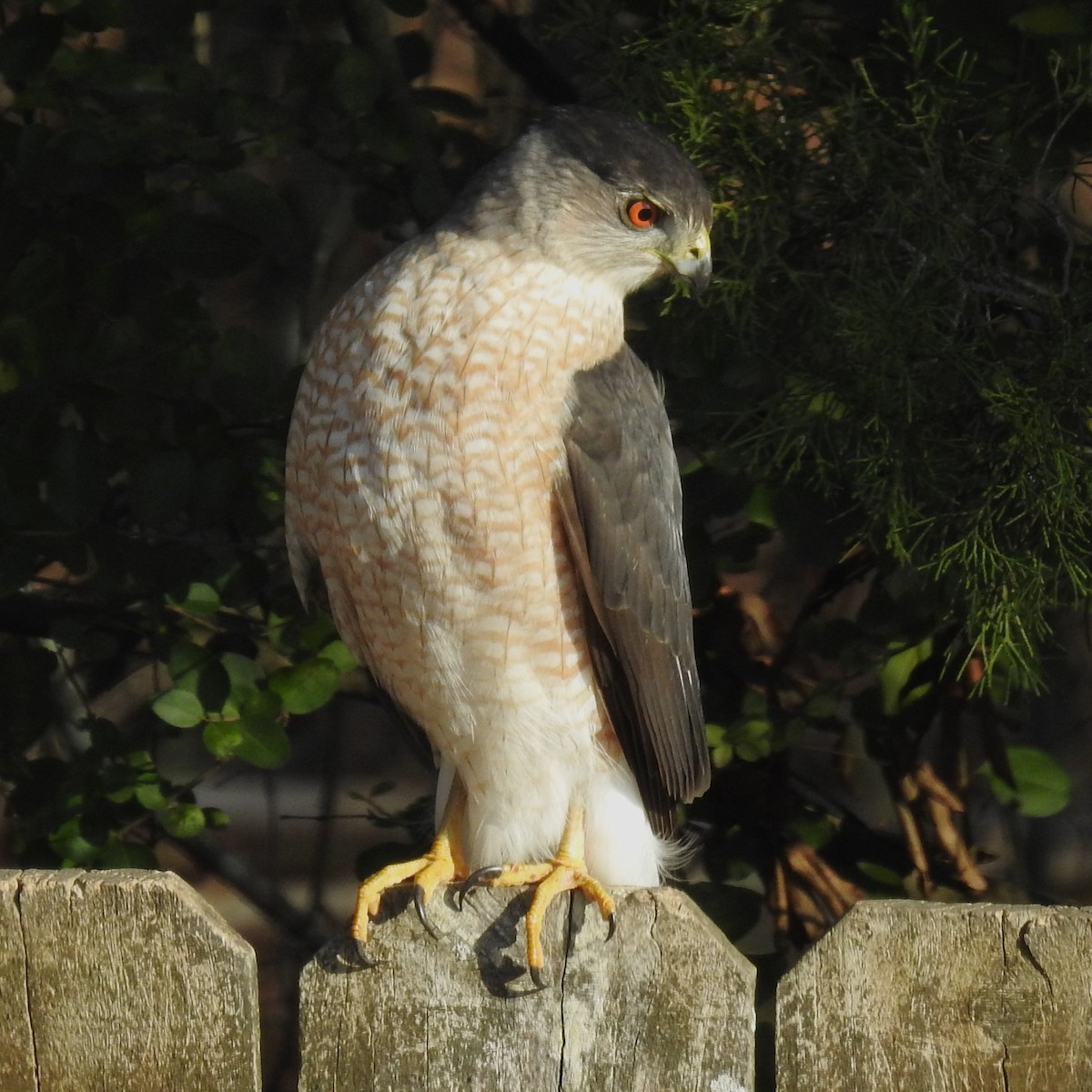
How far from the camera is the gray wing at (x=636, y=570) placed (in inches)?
84.3

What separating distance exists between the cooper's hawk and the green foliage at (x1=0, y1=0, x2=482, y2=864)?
26 cm

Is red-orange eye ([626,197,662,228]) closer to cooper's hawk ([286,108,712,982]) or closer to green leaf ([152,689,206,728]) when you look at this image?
cooper's hawk ([286,108,712,982])

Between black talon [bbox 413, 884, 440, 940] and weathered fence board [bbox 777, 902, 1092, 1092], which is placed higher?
weathered fence board [bbox 777, 902, 1092, 1092]

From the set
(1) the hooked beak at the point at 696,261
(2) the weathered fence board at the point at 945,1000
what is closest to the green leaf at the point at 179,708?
(1) the hooked beak at the point at 696,261

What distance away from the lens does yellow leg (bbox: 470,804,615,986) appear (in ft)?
5.40

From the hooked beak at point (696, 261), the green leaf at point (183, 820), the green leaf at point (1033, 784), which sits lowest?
the green leaf at point (183, 820)

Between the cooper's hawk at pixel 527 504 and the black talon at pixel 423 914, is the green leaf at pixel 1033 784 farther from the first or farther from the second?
the black talon at pixel 423 914

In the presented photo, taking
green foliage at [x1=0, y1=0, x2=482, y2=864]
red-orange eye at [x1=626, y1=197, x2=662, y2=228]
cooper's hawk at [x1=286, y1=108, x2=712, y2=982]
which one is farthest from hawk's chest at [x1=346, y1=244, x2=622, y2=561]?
green foliage at [x1=0, y1=0, x2=482, y2=864]

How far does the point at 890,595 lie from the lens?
2590 millimetres

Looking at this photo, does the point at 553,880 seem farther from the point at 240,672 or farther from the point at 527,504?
the point at 240,672

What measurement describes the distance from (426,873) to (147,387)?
0.94 metres

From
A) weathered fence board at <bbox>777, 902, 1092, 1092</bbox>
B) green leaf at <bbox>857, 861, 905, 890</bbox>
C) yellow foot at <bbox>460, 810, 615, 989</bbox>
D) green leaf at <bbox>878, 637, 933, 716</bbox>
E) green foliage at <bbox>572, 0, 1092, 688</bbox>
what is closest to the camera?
weathered fence board at <bbox>777, 902, 1092, 1092</bbox>

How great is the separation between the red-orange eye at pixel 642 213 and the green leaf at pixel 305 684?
35.4 inches

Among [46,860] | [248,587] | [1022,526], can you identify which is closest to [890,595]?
[1022,526]
